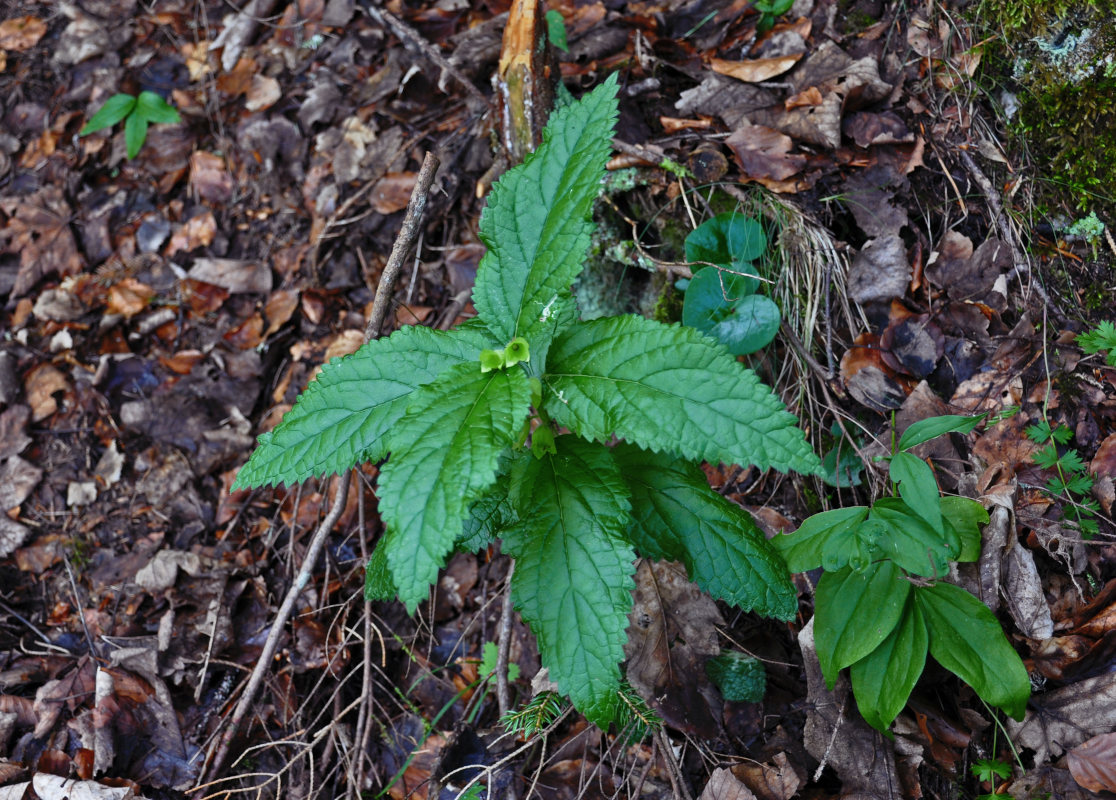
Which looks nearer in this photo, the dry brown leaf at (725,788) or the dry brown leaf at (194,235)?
the dry brown leaf at (725,788)

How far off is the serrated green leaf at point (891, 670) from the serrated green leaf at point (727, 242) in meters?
1.26

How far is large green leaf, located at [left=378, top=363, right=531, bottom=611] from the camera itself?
1.28 metres

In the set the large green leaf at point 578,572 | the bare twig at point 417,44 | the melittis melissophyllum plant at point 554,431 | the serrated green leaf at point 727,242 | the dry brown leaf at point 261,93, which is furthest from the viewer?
the dry brown leaf at point 261,93

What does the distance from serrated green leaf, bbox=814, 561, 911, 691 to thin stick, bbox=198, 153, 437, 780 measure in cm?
150

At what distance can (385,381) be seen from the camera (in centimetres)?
166

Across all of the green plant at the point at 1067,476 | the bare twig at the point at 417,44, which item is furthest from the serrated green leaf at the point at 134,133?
the green plant at the point at 1067,476

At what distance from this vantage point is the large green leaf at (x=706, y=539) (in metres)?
1.73

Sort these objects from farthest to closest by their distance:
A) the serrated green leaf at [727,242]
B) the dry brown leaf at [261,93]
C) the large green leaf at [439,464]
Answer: the dry brown leaf at [261,93]
the serrated green leaf at [727,242]
the large green leaf at [439,464]

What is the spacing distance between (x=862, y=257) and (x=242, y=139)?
3356 millimetres

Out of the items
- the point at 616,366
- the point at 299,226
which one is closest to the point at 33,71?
the point at 299,226

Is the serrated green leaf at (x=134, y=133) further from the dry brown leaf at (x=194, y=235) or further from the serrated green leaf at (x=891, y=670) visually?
the serrated green leaf at (x=891, y=670)

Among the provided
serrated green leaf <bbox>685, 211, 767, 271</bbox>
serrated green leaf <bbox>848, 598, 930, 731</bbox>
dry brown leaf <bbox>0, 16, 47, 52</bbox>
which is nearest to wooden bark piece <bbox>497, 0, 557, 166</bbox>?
serrated green leaf <bbox>685, 211, 767, 271</bbox>

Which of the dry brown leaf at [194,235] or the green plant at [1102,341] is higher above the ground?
the green plant at [1102,341]

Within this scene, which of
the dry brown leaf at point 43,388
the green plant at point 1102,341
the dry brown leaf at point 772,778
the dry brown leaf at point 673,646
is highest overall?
the green plant at point 1102,341
